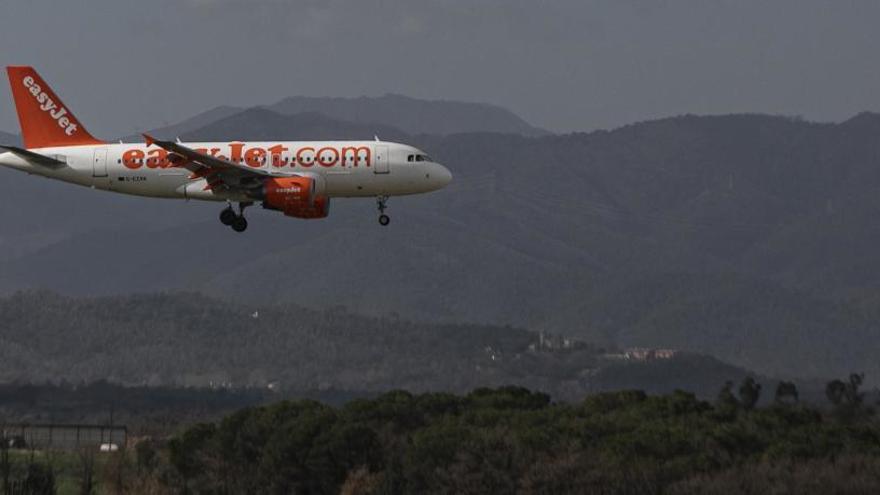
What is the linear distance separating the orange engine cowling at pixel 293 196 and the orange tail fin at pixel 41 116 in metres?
11.6

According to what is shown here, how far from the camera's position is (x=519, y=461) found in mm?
64938

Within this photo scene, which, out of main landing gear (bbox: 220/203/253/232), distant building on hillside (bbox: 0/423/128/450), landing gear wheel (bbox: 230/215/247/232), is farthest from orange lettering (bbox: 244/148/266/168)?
distant building on hillside (bbox: 0/423/128/450)

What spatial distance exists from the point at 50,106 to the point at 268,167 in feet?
43.4

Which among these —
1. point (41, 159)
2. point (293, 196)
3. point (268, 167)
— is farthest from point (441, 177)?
point (41, 159)

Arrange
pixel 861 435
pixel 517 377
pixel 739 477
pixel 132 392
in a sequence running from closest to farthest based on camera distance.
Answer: pixel 739 477 → pixel 861 435 → pixel 132 392 → pixel 517 377

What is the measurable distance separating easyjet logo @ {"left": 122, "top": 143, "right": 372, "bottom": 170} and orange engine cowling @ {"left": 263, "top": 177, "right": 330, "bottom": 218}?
146 cm

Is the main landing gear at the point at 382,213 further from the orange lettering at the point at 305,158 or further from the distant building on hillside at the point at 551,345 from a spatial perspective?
the distant building on hillside at the point at 551,345

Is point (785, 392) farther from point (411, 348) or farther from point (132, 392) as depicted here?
point (411, 348)

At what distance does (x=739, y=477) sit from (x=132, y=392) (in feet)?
247

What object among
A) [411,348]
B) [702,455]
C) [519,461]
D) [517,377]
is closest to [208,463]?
[519,461]

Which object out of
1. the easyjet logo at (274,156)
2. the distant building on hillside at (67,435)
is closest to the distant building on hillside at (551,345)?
the distant building on hillside at (67,435)

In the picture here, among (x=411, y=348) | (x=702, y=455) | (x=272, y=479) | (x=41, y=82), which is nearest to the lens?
(x=702, y=455)

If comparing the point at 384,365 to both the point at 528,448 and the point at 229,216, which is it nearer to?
the point at 229,216

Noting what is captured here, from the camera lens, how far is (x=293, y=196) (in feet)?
265
